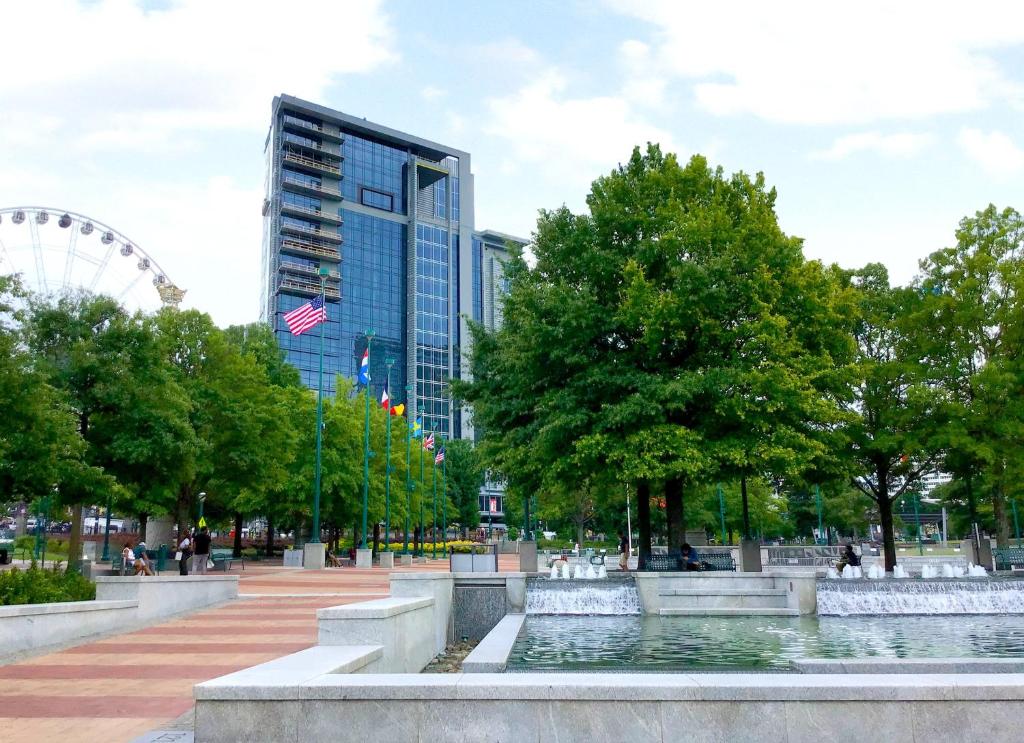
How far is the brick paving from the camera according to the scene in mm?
7652

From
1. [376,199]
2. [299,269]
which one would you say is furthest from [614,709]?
[376,199]

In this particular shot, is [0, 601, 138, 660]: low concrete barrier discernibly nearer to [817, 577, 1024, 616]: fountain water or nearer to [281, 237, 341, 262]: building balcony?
[817, 577, 1024, 616]: fountain water

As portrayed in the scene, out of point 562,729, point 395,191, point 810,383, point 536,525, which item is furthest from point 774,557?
point 395,191

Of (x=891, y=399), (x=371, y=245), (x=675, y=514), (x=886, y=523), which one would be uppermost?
(x=371, y=245)

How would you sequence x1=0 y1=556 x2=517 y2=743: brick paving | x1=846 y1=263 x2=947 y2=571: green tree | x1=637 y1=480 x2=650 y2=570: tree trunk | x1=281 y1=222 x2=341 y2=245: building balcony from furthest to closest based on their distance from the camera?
1. x1=281 y1=222 x2=341 y2=245: building balcony
2. x1=846 y1=263 x2=947 y2=571: green tree
3. x1=637 y1=480 x2=650 y2=570: tree trunk
4. x1=0 y1=556 x2=517 y2=743: brick paving

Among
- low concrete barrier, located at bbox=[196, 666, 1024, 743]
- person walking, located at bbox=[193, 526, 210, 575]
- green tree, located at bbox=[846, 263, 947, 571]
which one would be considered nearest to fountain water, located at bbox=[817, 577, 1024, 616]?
green tree, located at bbox=[846, 263, 947, 571]

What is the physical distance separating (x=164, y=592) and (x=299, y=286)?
334ft

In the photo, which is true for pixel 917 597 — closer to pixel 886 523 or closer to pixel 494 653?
pixel 886 523

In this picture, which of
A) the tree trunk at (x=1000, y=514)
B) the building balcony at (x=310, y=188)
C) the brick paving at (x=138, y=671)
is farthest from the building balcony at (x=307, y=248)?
the brick paving at (x=138, y=671)

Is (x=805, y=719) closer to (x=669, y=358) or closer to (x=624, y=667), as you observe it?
(x=624, y=667)

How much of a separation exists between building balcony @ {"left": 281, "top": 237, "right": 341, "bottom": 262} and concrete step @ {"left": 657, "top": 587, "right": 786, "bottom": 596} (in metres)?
104

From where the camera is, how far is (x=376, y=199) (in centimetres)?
13438

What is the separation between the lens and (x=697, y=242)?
24.9 metres

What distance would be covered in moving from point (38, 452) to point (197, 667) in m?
13.9
